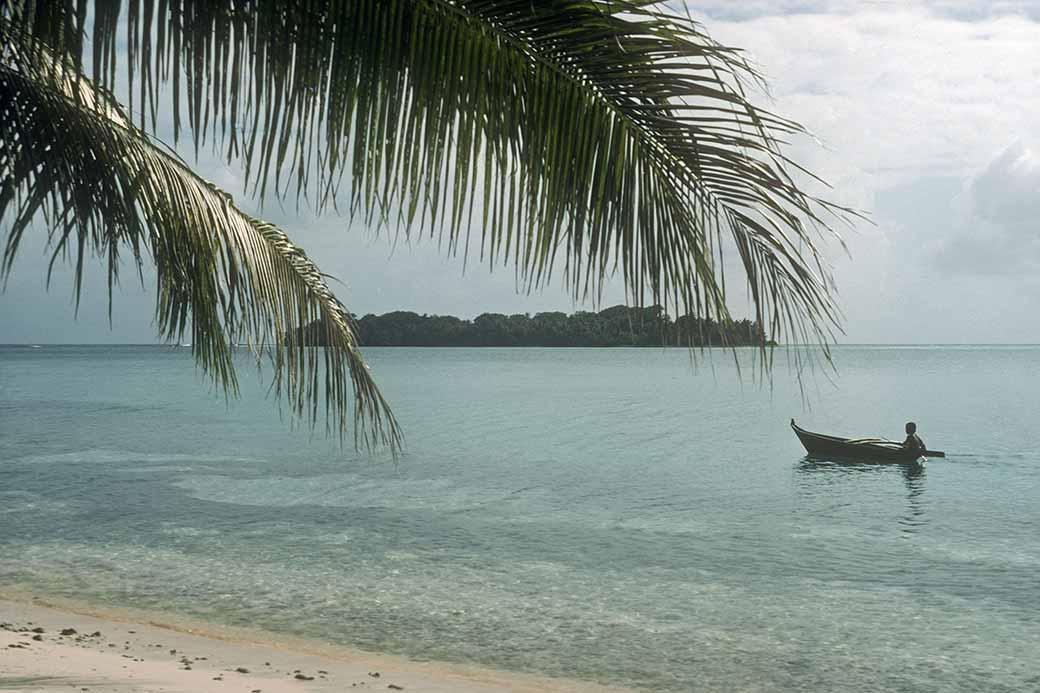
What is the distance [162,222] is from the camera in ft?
14.6

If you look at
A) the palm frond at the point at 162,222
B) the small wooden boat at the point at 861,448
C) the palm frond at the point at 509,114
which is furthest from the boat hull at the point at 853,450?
the palm frond at the point at 509,114

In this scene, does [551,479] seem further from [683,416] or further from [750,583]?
[683,416]

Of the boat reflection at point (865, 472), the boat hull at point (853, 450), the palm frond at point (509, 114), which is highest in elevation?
the palm frond at point (509, 114)

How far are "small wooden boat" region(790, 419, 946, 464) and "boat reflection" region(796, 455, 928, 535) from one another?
1.07 feet

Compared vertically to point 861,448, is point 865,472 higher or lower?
lower

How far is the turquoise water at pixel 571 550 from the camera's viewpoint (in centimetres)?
1036

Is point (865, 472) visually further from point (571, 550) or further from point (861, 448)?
point (571, 550)

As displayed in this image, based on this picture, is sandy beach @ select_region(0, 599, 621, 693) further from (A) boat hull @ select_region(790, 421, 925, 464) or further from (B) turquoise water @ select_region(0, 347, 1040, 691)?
(A) boat hull @ select_region(790, 421, 925, 464)

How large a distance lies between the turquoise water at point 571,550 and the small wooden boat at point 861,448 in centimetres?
54

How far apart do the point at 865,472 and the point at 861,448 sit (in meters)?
0.72

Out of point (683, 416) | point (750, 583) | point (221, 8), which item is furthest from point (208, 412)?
point (221, 8)

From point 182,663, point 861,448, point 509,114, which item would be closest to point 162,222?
point 509,114

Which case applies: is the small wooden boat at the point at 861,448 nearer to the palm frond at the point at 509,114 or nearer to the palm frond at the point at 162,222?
the palm frond at the point at 162,222

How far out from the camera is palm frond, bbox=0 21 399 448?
3.76m
